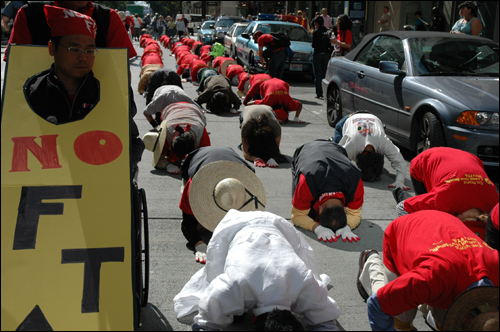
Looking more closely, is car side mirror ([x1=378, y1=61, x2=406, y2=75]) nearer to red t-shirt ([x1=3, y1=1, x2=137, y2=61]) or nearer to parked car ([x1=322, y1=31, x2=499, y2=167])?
parked car ([x1=322, y1=31, x2=499, y2=167])

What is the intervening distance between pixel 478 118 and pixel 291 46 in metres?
9.48

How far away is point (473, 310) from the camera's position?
2.46m

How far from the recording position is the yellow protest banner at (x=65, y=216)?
242cm

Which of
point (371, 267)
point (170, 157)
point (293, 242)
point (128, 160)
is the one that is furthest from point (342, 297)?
point (170, 157)

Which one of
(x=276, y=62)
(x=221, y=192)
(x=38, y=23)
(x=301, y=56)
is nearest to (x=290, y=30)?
(x=301, y=56)

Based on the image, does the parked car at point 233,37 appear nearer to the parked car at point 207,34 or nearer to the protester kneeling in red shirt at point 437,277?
the parked car at point 207,34

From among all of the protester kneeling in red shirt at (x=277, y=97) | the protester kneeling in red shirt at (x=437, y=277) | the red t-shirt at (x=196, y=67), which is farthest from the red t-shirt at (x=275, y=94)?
the protester kneeling in red shirt at (x=437, y=277)

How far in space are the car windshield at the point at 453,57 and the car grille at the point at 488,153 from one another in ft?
4.69

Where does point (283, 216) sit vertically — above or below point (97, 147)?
below

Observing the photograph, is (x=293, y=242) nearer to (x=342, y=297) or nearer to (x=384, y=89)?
(x=342, y=297)

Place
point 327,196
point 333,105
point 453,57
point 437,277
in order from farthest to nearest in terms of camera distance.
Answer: point 333,105
point 453,57
point 327,196
point 437,277

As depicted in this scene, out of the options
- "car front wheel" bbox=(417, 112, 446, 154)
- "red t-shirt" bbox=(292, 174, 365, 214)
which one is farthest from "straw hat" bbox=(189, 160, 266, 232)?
"car front wheel" bbox=(417, 112, 446, 154)

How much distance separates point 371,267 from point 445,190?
0.91m

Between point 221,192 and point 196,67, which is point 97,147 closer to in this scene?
point 221,192
